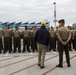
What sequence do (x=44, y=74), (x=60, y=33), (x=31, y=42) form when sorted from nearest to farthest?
(x=44, y=74) < (x=60, y=33) < (x=31, y=42)

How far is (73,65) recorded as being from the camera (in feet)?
37.8

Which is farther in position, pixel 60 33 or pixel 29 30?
pixel 29 30

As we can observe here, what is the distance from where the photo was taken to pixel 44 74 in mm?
9602

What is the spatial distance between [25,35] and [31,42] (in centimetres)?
81

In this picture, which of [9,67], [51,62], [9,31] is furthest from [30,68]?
[9,31]

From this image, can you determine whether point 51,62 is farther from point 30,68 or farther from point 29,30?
point 29,30

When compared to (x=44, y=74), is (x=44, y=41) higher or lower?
higher

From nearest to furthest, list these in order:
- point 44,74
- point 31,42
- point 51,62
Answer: point 44,74
point 51,62
point 31,42

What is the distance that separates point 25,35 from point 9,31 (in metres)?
1.19

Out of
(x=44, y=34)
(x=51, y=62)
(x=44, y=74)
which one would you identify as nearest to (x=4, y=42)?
(x=51, y=62)

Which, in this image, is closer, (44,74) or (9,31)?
(44,74)

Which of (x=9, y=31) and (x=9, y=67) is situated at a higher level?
(x=9, y=31)

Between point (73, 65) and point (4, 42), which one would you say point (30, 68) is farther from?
point (4, 42)

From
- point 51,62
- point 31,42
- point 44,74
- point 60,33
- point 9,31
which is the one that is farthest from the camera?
point 31,42
